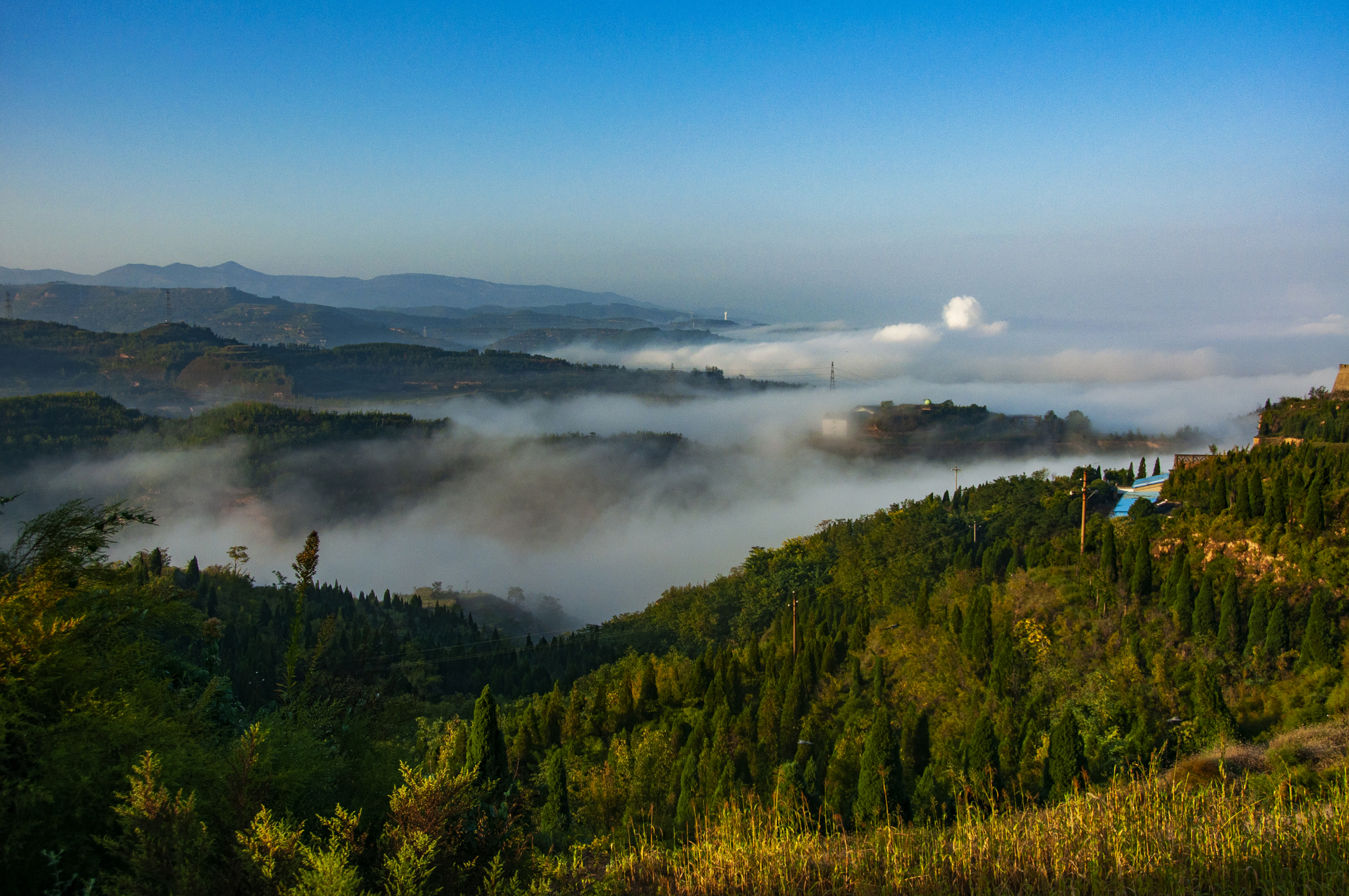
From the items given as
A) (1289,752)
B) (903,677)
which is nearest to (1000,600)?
(903,677)

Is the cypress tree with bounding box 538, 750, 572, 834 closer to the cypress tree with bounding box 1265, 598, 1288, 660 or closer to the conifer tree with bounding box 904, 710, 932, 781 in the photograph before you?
the conifer tree with bounding box 904, 710, 932, 781

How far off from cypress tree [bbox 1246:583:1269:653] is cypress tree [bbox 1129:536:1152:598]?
506 centimetres

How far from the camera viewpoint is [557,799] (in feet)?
108

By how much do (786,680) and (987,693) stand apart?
1030 cm

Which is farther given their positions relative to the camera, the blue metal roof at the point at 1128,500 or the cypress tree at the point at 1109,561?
the blue metal roof at the point at 1128,500

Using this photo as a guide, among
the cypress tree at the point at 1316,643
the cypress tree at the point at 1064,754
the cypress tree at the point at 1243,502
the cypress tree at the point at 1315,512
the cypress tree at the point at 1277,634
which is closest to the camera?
the cypress tree at the point at 1064,754

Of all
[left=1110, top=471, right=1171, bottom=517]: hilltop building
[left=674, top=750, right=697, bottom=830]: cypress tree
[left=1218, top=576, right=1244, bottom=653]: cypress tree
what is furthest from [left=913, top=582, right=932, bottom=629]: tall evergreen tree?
[left=1110, top=471, right=1171, bottom=517]: hilltop building

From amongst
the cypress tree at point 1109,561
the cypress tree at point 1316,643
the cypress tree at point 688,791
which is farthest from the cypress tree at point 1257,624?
the cypress tree at point 688,791

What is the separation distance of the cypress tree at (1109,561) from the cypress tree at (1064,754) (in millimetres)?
17017

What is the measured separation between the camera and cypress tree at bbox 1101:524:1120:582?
40062mm

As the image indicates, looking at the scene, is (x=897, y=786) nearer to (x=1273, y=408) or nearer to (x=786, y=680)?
(x=786, y=680)

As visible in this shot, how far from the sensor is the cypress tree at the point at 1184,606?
35.5m

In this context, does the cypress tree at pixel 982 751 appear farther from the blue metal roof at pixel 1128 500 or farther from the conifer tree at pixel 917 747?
the blue metal roof at pixel 1128 500

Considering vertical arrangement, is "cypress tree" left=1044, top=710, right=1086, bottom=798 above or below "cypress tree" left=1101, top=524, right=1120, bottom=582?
below
